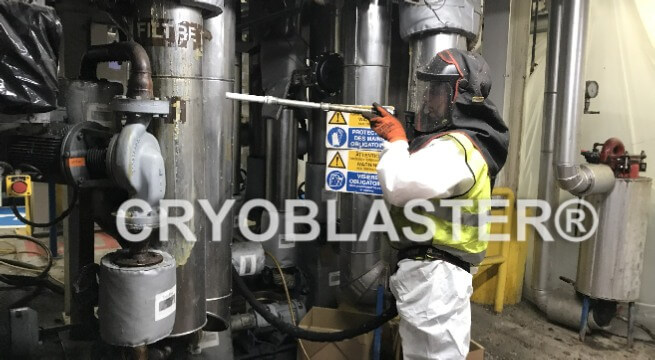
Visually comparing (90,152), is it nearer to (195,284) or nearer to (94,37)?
(195,284)

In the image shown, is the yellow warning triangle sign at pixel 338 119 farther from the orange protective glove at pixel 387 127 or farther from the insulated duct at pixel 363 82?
the orange protective glove at pixel 387 127

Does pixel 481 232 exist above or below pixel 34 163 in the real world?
below

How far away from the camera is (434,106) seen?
5.60 feet

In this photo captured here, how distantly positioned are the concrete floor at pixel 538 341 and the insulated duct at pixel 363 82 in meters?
0.86

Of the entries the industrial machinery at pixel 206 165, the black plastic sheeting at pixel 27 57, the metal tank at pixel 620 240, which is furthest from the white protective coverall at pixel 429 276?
the metal tank at pixel 620 240

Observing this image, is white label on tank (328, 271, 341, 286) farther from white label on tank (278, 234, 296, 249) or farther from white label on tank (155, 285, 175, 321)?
white label on tank (155, 285, 175, 321)

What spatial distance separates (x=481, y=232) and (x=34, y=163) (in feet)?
5.15

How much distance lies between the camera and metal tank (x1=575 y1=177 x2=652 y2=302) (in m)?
2.71

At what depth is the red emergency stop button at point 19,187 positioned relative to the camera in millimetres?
1729

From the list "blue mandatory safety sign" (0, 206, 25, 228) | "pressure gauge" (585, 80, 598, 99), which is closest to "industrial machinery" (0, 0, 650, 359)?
"pressure gauge" (585, 80, 598, 99)

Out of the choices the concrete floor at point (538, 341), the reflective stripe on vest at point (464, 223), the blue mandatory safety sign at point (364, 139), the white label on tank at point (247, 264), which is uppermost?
the blue mandatory safety sign at point (364, 139)

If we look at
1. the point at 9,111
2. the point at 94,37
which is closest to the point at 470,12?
the point at 9,111

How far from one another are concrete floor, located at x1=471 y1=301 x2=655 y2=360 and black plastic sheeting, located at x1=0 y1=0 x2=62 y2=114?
2459 mm

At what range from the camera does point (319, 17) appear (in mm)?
2867
